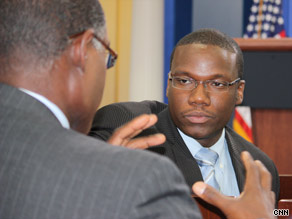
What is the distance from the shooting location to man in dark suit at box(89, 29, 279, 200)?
217cm

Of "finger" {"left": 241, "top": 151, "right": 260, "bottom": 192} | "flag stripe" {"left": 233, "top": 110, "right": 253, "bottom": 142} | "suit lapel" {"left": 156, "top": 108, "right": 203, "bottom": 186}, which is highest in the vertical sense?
"finger" {"left": 241, "top": 151, "right": 260, "bottom": 192}

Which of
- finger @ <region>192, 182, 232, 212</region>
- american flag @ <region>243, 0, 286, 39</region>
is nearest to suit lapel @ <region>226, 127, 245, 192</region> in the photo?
finger @ <region>192, 182, 232, 212</region>

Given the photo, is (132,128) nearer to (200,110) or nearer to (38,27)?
(38,27)

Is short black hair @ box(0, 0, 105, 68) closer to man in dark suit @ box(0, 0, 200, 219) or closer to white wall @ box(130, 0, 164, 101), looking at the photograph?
man in dark suit @ box(0, 0, 200, 219)

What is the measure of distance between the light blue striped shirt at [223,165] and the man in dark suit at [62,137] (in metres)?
1.05

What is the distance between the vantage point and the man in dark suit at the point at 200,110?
7.11 ft

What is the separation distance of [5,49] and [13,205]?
39 cm

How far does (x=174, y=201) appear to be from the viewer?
988mm

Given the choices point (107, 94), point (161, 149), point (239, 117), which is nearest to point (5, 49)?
point (161, 149)

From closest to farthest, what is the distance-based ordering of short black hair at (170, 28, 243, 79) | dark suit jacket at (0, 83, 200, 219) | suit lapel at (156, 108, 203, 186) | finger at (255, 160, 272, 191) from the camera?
1. dark suit jacket at (0, 83, 200, 219)
2. finger at (255, 160, 272, 191)
3. suit lapel at (156, 108, 203, 186)
4. short black hair at (170, 28, 243, 79)

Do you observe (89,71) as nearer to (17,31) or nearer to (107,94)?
(17,31)

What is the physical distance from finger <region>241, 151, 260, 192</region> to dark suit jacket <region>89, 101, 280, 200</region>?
1.90 feet

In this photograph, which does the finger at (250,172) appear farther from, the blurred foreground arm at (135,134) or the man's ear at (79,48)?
the man's ear at (79,48)

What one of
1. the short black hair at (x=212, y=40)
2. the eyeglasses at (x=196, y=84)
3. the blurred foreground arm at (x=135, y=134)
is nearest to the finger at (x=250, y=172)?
the blurred foreground arm at (x=135, y=134)
